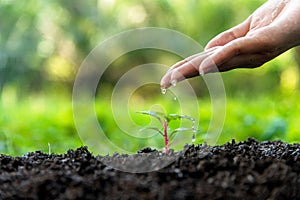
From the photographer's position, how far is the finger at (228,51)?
54.9 inches

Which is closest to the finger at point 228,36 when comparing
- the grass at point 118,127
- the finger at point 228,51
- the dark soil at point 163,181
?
the finger at point 228,51

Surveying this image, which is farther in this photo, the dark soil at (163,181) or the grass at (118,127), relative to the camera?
the grass at (118,127)

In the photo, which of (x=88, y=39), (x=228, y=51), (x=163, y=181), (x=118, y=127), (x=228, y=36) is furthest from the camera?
(x=88, y=39)

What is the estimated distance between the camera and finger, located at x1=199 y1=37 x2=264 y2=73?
1.39 m

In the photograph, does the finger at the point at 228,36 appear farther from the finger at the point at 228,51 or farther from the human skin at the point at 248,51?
the finger at the point at 228,51

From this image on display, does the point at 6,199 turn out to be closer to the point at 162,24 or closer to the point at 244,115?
the point at 244,115

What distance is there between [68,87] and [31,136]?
461cm

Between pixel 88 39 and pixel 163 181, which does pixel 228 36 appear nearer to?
pixel 163 181

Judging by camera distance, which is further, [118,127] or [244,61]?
[118,127]

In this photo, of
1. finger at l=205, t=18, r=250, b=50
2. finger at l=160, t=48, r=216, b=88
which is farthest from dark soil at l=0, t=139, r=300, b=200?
finger at l=205, t=18, r=250, b=50

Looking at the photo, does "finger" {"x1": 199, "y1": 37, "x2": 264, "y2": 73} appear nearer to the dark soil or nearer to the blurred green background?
the dark soil

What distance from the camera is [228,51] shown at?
140cm

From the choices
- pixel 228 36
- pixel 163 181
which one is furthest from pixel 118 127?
pixel 163 181

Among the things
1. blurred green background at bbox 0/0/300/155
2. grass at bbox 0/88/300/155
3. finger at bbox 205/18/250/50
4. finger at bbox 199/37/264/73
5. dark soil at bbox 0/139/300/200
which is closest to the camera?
dark soil at bbox 0/139/300/200
